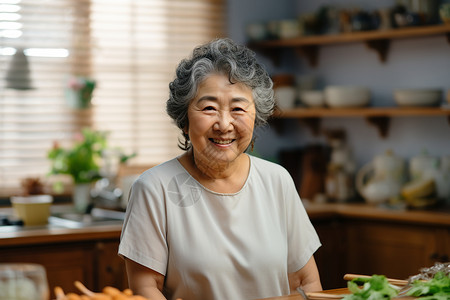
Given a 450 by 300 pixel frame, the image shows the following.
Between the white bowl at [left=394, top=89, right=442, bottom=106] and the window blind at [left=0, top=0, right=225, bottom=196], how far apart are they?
1.33 m

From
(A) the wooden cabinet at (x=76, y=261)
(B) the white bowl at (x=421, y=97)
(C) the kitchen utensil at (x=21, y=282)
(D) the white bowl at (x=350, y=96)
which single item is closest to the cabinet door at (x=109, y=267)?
(A) the wooden cabinet at (x=76, y=261)

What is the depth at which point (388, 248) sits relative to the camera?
3.71 m

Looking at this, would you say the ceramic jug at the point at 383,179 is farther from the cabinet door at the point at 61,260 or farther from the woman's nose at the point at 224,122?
the woman's nose at the point at 224,122

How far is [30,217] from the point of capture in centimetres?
342

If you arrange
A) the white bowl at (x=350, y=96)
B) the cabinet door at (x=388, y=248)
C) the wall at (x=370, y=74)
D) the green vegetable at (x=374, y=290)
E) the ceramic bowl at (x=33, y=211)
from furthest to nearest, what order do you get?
the white bowl at (x=350, y=96) → the wall at (x=370, y=74) → the cabinet door at (x=388, y=248) → the ceramic bowl at (x=33, y=211) → the green vegetable at (x=374, y=290)

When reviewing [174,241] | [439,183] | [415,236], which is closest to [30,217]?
[174,241]

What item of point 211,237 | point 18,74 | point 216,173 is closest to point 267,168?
point 216,173

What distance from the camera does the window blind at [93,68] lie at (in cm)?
391

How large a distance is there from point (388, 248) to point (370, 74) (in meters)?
1.16

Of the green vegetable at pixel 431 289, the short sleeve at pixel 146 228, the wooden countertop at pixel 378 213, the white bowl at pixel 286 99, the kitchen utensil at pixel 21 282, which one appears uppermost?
the white bowl at pixel 286 99

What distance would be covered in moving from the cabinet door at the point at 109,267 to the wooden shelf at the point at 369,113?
3.84ft

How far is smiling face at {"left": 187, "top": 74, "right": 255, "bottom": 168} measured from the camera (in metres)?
1.96

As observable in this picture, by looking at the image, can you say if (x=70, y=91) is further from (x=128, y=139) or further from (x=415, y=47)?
(x=415, y=47)

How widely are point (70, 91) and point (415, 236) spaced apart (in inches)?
80.6
